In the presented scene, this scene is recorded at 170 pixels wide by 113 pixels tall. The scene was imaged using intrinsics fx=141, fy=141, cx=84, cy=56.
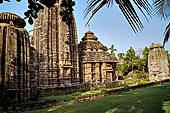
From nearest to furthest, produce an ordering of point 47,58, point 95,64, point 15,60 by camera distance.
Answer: point 15,60, point 47,58, point 95,64

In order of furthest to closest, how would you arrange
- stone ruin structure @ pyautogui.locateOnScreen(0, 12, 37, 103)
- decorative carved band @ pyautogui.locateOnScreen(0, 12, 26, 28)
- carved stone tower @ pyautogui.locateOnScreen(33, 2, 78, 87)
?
carved stone tower @ pyautogui.locateOnScreen(33, 2, 78, 87) < decorative carved band @ pyautogui.locateOnScreen(0, 12, 26, 28) < stone ruin structure @ pyautogui.locateOnScreen(0, 12, 37, 103)

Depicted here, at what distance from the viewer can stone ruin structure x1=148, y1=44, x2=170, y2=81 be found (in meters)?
25.3

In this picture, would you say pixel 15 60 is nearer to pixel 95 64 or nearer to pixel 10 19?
pixel 10 19

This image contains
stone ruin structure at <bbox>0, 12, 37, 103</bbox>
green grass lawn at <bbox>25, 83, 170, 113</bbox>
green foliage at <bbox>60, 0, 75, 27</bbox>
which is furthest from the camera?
stone ruin structure at <bbox>0, 12, 37, 103</bbox>

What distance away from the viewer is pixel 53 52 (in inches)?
778

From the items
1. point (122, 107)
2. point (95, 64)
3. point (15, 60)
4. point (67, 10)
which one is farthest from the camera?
point (95, 64)

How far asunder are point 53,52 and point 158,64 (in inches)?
738

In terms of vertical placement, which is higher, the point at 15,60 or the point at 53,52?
the point at 53,52

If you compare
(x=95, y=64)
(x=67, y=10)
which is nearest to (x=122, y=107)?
(x=67, y=10)

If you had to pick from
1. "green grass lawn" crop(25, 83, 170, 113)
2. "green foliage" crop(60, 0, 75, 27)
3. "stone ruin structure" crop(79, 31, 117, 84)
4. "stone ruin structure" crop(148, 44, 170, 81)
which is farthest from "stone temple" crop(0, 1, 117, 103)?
"stone ruin structure" crop(148, 44, 170, 81)

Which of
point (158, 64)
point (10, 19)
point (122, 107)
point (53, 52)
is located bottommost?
point (122, 107)

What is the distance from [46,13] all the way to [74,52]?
7.16 metres

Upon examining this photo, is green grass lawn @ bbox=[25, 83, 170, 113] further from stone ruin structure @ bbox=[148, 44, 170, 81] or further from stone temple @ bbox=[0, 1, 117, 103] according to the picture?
stone ruin structure @ bbox=[148, 44, 170, 81]

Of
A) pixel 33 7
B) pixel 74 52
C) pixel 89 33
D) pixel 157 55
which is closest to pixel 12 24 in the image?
pixel 33 7
